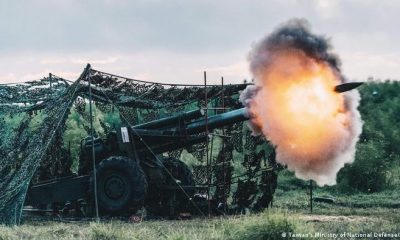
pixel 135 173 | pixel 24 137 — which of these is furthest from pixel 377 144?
pixel 24 137

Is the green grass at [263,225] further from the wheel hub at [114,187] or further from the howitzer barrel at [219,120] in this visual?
the howitzer barrel at [219,120]

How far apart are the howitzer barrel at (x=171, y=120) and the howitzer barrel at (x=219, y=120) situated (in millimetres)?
232

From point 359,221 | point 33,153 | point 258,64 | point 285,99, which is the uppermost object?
point 258,64

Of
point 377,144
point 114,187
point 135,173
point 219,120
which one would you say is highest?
point 219,120

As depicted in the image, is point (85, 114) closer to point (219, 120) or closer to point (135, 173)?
point (135, 173)

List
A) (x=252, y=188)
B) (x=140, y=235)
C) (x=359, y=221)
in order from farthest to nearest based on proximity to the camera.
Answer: (x=252, y=188) < (x=359, y=221) < (x=140, y=235)

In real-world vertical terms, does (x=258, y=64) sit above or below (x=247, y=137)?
above

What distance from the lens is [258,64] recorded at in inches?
612

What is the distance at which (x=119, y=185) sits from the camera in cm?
1648

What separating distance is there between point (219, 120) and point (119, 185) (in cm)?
342

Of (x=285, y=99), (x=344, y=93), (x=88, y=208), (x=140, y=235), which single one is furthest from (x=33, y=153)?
(x=344, y=93)

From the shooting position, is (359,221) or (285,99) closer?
(359,221)

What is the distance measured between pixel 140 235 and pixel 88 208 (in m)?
6.10

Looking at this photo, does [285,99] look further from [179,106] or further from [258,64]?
[179,106]
